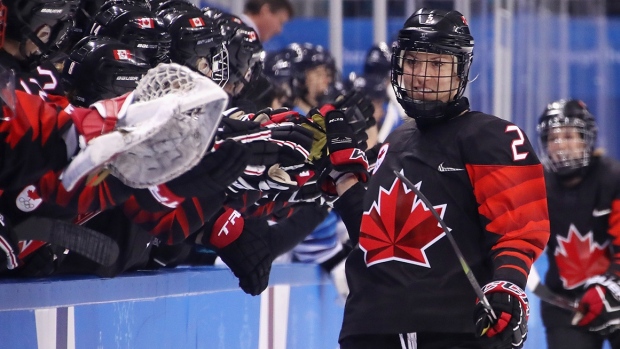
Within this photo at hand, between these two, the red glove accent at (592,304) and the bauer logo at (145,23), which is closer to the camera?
the bauer logo at (145,23)

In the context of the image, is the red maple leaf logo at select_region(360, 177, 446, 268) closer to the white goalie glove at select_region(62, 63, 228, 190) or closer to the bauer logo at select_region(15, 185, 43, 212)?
the white goalie glove at select_region(62, 63, 228, 190)

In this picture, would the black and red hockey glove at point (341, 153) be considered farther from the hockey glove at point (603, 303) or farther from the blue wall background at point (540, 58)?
the blue wall background at point (540, 58)

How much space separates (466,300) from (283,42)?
583cm

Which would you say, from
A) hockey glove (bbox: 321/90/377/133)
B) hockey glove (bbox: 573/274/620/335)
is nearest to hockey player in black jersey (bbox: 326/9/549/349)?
hockey glove (bbox: 321/90/377/133)

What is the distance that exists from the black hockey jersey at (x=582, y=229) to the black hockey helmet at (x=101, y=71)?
7.84 feet

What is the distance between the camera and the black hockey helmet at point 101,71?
302cm

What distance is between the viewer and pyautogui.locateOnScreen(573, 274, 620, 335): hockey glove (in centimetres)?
447

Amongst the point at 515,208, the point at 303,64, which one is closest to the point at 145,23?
the point at 515,208

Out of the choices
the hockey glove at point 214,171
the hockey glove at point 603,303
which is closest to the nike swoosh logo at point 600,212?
the hockey glove at point 603,303

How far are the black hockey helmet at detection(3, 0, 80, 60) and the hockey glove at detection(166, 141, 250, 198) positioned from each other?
20.5 inches

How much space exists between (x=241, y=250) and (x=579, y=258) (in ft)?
6.11

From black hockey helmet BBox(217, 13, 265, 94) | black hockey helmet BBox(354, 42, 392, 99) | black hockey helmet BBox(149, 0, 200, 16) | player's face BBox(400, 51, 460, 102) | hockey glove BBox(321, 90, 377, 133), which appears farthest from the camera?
black hockey helmet BBox(354, 42, 392, 99)

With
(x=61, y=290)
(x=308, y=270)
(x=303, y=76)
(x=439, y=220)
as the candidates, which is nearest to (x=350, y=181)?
(x=439, y=220)

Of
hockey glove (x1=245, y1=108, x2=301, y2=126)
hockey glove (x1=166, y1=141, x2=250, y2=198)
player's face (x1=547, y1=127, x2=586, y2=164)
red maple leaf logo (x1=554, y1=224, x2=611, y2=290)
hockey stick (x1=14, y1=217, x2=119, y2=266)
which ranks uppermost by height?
hockey glove (x1=166, y1=141, x2=250, y2=198)
